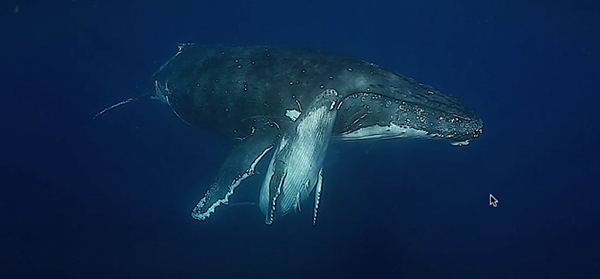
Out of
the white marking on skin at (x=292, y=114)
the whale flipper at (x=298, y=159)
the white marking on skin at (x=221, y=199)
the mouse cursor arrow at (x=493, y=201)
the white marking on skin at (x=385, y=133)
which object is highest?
the white marking on skin at (x=292, y=114)

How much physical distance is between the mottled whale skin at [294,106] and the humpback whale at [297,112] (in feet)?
0.04

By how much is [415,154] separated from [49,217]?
35.9 ft

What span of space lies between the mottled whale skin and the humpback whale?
1cm

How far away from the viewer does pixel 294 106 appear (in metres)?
5.89

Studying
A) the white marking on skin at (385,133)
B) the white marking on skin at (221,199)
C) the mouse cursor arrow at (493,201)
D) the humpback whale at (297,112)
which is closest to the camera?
the humpback whale at (297,112)

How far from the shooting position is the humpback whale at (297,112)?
4633 mm

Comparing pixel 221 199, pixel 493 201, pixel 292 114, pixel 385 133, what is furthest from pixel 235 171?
pixel 493 201

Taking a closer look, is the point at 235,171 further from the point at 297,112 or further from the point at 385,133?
the point at 385,133

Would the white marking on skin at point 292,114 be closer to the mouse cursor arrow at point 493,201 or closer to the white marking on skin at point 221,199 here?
the white marking on skin at point 221,199

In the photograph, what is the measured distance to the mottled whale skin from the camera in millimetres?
5211

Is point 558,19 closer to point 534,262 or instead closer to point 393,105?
point 534,262

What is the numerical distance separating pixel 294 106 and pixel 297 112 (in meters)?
0.09

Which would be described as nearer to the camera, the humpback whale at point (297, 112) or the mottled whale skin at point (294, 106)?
the humpback whale at point (297, 112)

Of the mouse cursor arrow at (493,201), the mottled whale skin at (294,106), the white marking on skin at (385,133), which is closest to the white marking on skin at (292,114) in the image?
the mottled whale skin at (294,106)
